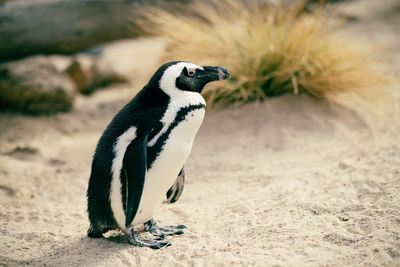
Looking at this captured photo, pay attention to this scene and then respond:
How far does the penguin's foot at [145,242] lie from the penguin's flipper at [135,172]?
207mm

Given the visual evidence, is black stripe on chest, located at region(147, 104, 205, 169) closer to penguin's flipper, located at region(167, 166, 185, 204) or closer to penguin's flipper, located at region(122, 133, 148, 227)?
penguin's flipper, located at region(122, 133, 148, 227)

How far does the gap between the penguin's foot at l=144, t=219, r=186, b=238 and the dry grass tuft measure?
→ 6.12 ft

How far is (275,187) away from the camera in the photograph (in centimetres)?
294

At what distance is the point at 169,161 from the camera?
86.1 inches

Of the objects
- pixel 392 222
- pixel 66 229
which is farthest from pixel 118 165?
pixel 392 222

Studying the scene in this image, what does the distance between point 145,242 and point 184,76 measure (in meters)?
0.96

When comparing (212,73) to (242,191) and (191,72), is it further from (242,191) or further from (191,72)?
(242,191)

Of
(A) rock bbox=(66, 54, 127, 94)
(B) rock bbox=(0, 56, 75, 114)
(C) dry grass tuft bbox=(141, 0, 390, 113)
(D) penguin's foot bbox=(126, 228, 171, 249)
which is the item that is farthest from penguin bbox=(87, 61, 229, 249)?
(A) rock bbox=(66, 54, 127, 94)

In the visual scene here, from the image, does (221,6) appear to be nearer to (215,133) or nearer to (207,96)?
(207,96)

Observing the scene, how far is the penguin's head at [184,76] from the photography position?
88.4 inches

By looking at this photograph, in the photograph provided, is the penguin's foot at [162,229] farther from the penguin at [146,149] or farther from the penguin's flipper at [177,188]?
the penguin's flipper at [177,188]

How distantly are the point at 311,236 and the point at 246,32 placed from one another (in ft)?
8.75

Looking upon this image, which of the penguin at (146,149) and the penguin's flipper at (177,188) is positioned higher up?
the penguin at (146,149)

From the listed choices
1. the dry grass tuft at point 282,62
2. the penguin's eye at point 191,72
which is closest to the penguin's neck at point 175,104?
the penguin's eye at point 191,72
